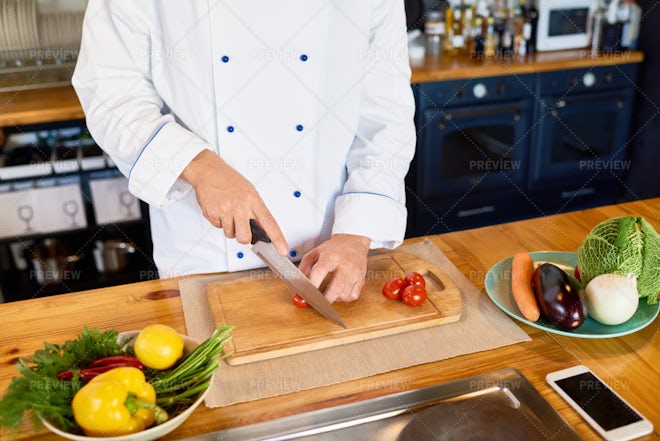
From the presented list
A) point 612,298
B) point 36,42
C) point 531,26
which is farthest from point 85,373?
point 531,26

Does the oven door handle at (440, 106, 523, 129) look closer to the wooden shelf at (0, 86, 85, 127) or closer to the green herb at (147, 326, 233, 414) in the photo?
the wooden shelf at (0, 86, 85, 127)

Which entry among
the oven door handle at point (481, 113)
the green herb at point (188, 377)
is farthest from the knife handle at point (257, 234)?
the oven door handle at point (481, 113)

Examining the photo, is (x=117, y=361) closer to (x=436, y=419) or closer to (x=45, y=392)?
(x=45, y=392)

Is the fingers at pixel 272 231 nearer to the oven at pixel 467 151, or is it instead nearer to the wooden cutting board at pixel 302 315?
the wooden cutting board at pixel 302 315

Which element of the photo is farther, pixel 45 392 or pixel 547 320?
pixel 547 320

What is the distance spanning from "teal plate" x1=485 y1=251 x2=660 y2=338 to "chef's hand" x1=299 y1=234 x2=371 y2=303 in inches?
8.2

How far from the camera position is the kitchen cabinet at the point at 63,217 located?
2113 millimetres

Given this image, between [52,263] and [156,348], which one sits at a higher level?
[156,348]

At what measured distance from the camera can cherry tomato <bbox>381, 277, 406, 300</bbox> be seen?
3.37 feet

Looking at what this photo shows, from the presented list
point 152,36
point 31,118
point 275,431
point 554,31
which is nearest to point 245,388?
point 275,431

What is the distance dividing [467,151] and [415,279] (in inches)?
64.4

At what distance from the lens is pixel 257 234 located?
1029 mm

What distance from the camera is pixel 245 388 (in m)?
0.86

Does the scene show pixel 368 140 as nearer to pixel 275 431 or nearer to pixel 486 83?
pixel 275 431
